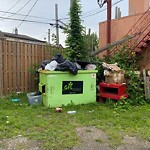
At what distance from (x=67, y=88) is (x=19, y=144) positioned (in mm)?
3026

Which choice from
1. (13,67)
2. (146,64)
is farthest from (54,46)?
(146,64)

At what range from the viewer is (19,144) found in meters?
3.83

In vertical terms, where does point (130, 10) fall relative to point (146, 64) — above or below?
above

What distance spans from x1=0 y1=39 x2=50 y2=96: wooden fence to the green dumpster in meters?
1.41

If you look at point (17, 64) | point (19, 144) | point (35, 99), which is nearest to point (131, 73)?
point (35, 99)

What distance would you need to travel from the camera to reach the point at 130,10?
37.9 feet

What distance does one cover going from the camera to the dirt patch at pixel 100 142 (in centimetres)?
371

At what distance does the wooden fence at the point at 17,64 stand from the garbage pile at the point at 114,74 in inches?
103

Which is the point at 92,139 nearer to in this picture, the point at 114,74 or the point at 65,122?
the point at 65,122

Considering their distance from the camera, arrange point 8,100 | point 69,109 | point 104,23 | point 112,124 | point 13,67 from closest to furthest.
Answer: point 112,124, point 69,109, point 8,100, point 13,67, point 104,23

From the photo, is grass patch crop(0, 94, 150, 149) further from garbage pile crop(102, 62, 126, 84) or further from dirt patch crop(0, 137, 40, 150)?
garbage pile crop(102, 62, 126, 84)

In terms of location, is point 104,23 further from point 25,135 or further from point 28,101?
point 25,135

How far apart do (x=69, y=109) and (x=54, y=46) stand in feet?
10.9

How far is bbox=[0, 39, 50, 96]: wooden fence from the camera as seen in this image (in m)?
7.77
